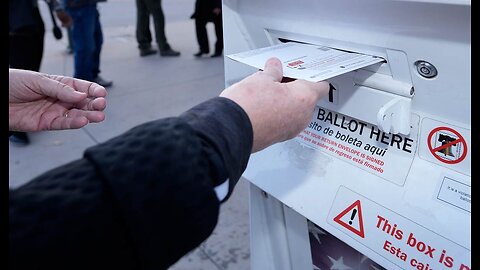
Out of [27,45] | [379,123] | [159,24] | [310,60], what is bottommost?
[159,24]

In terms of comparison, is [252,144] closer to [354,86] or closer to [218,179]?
[218,179]

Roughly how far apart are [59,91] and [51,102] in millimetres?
80

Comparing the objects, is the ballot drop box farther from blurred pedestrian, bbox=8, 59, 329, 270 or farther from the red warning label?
blurred pedestrian, bbox=8, 59, 329, 270

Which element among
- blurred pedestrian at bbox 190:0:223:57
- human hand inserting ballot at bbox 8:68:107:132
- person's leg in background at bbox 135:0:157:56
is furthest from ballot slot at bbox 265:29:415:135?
person's leg in background at bbox 135:0:157:56

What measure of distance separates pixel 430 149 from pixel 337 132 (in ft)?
0.76

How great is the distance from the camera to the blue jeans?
3674mm

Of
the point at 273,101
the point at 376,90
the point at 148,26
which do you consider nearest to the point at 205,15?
the point at 148,26

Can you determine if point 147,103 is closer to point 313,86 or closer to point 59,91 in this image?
point 59,91

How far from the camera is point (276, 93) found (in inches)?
30.5

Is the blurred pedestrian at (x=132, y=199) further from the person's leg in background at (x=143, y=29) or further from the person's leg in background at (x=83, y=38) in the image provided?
the person's leg in background at (x=143, y=29)

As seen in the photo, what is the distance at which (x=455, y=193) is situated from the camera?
0.82 metres

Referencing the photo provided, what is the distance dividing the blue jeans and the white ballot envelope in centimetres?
315

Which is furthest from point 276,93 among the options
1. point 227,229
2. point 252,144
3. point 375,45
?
point 227,229
